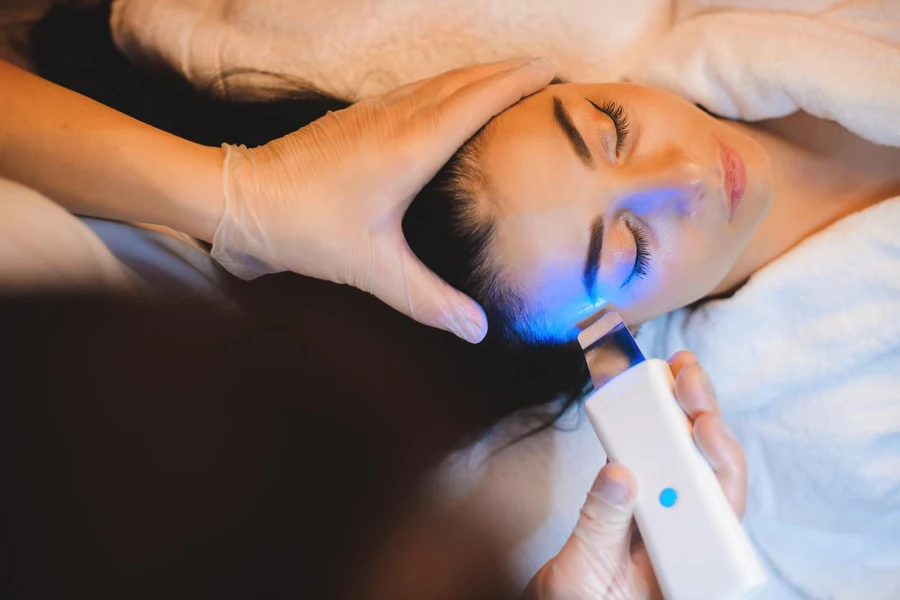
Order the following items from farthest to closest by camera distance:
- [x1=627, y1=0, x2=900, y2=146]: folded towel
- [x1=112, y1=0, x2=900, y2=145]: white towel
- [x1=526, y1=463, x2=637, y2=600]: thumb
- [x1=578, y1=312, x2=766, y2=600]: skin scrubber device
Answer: [x1=112, y1=0, x2=900, y2=145]: white towel, [x1=627, y1=0, x2=900, y2=146]: folded towel, [x1=526, y1=463, x2=637, y2=600]: thumb, [x1=578, y1=312, x2=766, y2=600]: skin scrubber device

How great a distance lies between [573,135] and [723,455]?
1.41 ft

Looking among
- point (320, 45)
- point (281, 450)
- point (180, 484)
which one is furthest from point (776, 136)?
point (180, 484)

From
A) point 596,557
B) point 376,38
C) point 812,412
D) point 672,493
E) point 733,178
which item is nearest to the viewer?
point 672,493

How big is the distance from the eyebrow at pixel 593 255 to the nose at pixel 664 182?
0.17 feet

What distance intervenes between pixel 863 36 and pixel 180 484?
1.17 metres

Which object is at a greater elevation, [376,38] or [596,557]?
[376,38]

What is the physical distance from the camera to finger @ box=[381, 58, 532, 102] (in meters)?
0.87

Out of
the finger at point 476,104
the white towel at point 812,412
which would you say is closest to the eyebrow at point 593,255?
the finger at point 476,104

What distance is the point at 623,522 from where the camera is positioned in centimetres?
72

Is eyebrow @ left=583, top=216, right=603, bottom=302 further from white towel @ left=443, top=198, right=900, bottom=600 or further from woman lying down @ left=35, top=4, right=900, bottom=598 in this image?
white towel @ left=443, top=198, right=900, bottom=600

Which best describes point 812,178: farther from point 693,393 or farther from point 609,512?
point 609,512

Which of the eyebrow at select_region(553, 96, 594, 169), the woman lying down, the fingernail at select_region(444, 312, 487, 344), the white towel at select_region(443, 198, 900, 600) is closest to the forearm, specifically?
the woman lying down

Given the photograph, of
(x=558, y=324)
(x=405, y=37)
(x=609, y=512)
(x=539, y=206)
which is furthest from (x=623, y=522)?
(x=405, y=37)

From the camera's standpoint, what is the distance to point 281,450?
80cm
